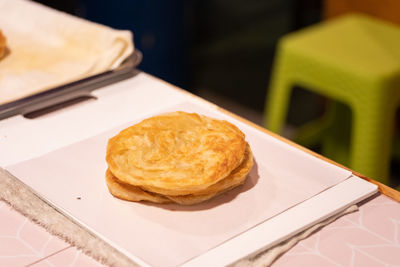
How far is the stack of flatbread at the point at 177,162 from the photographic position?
816 millimetres

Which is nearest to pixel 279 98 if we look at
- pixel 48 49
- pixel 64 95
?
pixel 48 49

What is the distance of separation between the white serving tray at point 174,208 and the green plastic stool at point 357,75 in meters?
0.84

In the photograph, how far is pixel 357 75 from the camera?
1.79 metres

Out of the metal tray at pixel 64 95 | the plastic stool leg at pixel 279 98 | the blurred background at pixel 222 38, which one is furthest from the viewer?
the blurred background at pixel 222 38

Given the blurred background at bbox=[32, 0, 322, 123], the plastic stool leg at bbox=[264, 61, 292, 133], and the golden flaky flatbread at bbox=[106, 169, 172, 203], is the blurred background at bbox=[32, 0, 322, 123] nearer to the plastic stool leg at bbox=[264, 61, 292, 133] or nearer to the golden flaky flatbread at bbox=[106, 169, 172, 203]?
the plastic stool leg at bbox=[264, 61, 292, 133]

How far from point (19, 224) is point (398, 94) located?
1.41 metres

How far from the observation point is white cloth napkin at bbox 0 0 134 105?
1.25 meters

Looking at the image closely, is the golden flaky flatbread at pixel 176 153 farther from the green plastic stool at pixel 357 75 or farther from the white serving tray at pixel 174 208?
the green plastic stool at pixel 357 75

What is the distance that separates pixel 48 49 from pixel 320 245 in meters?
0.95

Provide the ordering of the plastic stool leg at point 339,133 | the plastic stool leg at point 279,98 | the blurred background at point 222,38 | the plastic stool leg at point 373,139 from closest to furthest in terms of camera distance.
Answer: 1. the plastic stool leg at point 373,139
2. the plastic stool leg at point 279,98
3. the plastic stool leg at point 339,133
4. the blurred background at point 222,38

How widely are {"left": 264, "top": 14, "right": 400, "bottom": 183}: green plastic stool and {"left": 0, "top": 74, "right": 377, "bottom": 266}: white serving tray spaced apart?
0.84 metres

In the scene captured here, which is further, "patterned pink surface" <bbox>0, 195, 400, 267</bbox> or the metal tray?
the metal tray

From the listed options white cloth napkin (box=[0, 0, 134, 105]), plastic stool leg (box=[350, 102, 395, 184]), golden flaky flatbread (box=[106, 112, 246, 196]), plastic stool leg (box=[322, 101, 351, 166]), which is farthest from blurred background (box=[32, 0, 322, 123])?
golden flaky flatbread (box=[106, 112, 246, 196])

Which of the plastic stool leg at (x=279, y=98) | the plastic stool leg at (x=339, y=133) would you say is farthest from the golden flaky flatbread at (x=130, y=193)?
the plastic stool leg at (x=339, y=133)
